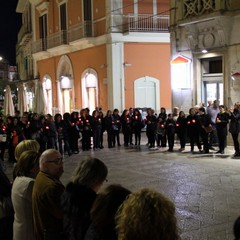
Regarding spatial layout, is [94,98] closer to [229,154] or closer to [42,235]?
[229,154]

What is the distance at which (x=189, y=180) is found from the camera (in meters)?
10.6

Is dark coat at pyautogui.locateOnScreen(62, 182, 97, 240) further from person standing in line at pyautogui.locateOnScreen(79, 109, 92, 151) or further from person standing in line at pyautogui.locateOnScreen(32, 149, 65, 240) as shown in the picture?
person standing in line at pyautogui.locateOnScreen(79, 109, 92, 151)

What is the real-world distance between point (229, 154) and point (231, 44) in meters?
4.43

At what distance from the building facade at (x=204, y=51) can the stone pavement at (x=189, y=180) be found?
298 centimetres

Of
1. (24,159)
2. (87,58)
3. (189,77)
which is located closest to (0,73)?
(87,58)

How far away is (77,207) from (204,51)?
14.8 metres

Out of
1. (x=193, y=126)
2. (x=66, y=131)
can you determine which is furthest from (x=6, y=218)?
(x=66, y=131)

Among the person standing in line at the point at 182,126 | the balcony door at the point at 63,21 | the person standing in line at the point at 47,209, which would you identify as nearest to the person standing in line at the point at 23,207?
the person standing in line at the point at 47,209

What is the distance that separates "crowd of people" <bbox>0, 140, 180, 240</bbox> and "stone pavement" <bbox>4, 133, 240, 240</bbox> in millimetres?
3099

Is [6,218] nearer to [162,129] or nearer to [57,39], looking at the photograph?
[162,129]

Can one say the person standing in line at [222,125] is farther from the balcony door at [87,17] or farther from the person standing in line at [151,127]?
the balcony door at [87,17]

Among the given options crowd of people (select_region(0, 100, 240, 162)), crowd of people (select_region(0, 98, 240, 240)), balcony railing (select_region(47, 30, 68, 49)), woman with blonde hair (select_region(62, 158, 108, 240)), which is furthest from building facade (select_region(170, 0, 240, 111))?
woman with blonde hair (select_region(62, 158, 108, 240))

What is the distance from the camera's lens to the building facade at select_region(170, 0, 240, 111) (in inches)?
634

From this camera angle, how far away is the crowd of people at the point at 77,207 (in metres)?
2.45
